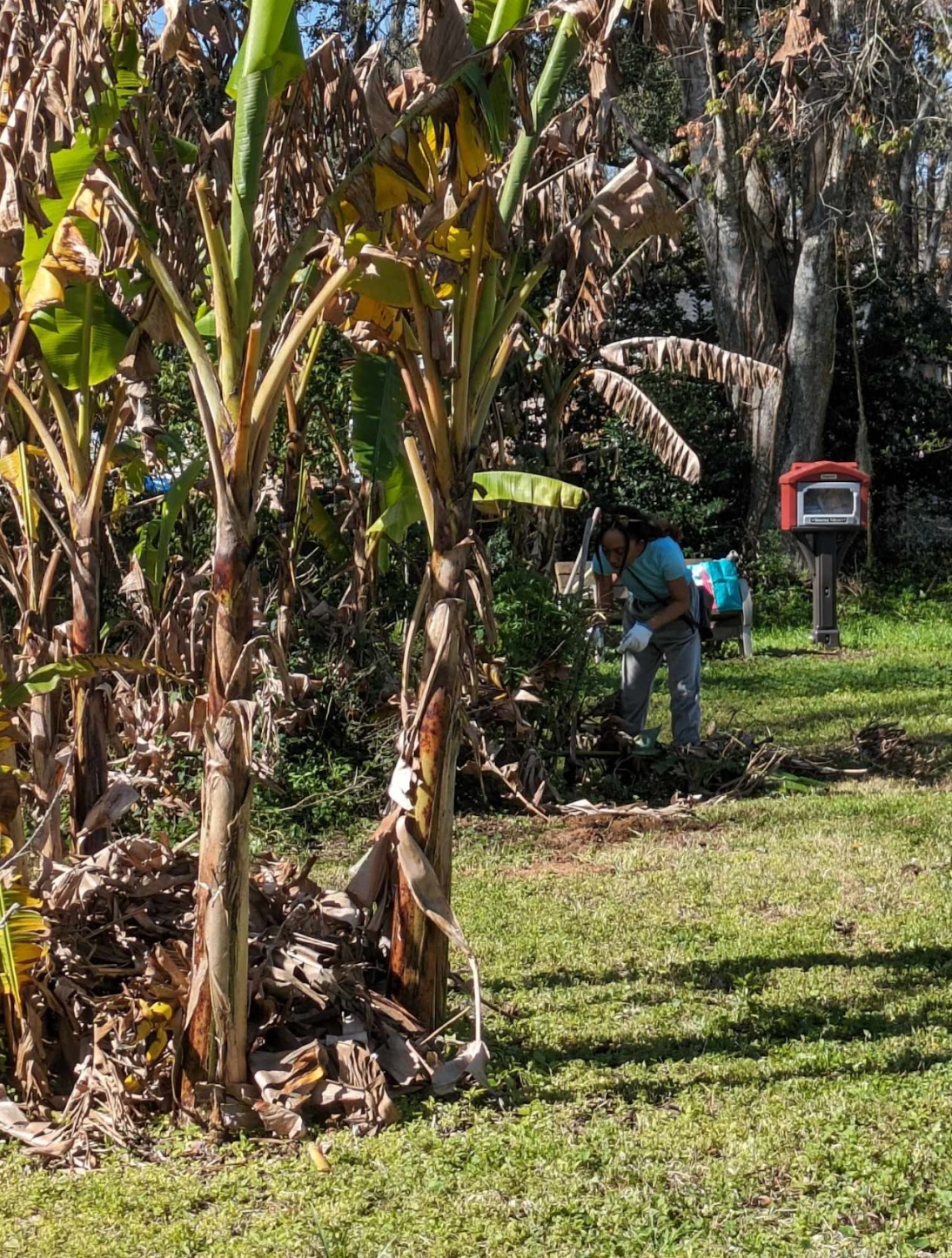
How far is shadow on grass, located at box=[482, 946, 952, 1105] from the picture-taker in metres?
4.52

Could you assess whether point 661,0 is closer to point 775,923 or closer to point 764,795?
point 775,923

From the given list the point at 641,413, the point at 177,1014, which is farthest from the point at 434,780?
the point at 641,413

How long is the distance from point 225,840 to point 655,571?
5826 millimetres

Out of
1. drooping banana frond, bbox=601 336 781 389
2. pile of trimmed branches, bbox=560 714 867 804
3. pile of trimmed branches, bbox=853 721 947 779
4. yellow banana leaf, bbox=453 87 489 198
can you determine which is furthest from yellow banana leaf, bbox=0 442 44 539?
drooping banana frond, bbox=601 336 781 389

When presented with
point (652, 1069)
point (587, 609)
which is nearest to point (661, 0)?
point (652, 1069)

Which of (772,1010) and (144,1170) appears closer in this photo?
(144,1170)

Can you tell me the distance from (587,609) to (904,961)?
4.13 m

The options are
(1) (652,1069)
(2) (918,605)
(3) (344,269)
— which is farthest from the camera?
(2) (918,605)

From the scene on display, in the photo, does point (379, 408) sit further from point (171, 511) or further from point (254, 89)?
point (254, 89)

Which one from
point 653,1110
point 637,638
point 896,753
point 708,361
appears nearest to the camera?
point 653,1110

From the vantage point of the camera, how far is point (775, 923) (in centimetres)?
631

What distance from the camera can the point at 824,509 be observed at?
16625mm

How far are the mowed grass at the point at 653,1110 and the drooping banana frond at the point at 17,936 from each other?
1.67 ft

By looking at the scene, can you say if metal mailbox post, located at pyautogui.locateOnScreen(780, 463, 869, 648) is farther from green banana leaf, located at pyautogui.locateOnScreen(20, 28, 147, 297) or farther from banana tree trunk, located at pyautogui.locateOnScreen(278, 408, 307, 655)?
green banana leaf, located at pyautogui.locateOnScreen(20, 28, 147, 297)
